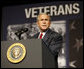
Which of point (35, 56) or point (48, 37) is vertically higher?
point (48, 37)

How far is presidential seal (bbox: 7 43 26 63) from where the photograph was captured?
181 cm

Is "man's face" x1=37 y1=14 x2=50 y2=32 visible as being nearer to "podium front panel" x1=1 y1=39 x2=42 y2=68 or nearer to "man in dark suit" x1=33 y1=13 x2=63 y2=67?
"man in dark suit" x1=33 y1=13 x2=63 y2=67

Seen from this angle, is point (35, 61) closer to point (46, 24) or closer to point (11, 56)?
point (11, 56)

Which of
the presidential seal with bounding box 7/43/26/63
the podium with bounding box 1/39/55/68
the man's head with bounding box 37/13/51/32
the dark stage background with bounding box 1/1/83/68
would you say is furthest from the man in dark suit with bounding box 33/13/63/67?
the dark stage background with bounding box 1/1/83/68

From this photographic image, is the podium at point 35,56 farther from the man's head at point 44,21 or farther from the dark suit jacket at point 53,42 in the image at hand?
the man's head at point 44,21

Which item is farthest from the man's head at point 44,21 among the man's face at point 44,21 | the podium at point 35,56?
the podium at point 35,56

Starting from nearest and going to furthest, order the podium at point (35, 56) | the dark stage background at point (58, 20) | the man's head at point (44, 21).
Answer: the podium at point (35, 56) → the man's head at point (44, 21) → the dark stage background at point (58, 20)

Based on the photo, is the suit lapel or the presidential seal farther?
the suit lapel

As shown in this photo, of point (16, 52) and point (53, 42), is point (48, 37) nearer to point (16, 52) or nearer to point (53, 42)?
point (53, 42)

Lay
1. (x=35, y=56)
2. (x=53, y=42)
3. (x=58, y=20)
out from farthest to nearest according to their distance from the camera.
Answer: (x=58, y=20) → (x=53, y=42) → (x=35, y=56)

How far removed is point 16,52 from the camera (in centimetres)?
183

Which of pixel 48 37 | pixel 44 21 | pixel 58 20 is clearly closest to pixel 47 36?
pixel 48 37

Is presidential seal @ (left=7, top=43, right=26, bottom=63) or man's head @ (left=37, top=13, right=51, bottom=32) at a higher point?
man's head @ (left=37, top=13, right=51, bottom=32)

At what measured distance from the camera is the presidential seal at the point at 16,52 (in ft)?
5.94
